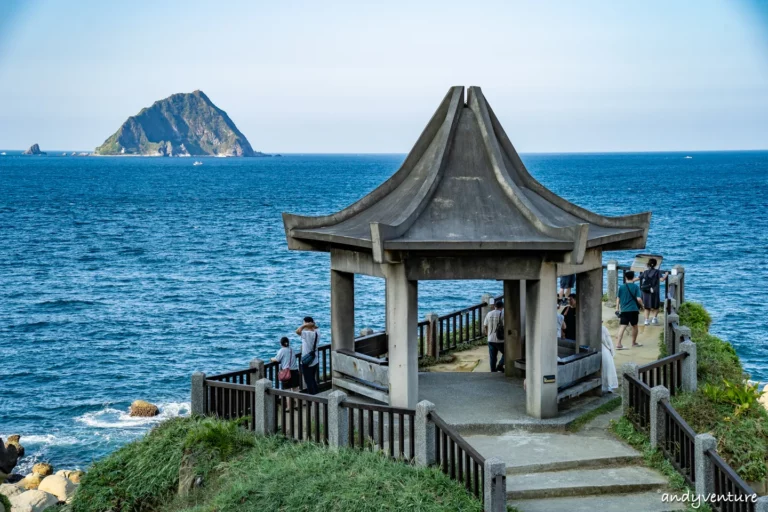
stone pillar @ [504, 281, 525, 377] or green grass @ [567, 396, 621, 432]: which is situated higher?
stone pillar @ [504, 281, 525, 377]

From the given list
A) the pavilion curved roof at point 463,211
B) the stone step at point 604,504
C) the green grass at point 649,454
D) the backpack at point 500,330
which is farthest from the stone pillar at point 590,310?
the stone step at point 604,504

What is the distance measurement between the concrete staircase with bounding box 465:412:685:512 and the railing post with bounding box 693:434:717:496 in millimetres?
482

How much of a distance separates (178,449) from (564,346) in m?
8.38

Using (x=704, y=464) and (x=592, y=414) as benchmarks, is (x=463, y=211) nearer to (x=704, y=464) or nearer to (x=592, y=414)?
(x=592, y=414)

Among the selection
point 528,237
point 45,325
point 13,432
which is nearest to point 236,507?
point 528,237

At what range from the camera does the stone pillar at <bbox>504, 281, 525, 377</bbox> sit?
19.9m

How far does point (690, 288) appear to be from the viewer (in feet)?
175

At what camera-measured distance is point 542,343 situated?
16578mm

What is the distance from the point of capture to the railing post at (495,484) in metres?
12.4

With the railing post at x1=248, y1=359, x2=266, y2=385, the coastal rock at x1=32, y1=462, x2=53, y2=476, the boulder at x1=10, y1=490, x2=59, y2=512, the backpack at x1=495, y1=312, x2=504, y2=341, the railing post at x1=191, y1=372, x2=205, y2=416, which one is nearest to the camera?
the railing post at x1=191, y1=372, x2=205, y2=416

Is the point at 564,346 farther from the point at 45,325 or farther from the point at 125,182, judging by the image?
the point at 125,182

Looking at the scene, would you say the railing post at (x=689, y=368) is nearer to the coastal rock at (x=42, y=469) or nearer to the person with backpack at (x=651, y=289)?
the person with backpack at (x=651, y=289)

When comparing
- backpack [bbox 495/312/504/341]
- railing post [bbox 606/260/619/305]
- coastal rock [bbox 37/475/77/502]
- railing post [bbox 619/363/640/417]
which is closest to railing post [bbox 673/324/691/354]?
railing post [bbox 619/363/640/417]

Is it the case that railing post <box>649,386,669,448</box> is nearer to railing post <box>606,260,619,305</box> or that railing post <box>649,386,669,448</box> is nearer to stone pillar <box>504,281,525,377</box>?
stone pillar <box>504,281,525,377</box>
